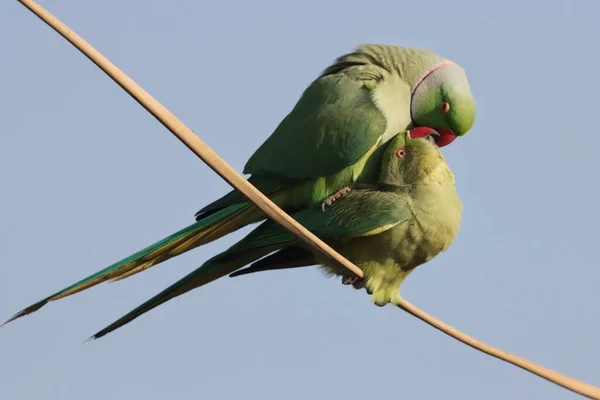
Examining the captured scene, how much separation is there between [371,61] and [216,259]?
3.95 ft

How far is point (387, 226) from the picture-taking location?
4512 mm

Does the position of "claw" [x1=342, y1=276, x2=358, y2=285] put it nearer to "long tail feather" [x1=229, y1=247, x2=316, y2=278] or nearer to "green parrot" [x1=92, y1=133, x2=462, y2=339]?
"green parrot" [x1=92, y1=133, x2=462, y2=339]

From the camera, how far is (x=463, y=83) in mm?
5039

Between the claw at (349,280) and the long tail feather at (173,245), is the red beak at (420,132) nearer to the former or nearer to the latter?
the claw at (349,280)

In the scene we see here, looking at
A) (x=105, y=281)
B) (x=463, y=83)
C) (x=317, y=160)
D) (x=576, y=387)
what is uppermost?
(x=463, y=83)

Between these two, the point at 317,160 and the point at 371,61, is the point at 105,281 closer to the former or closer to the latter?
the point at 317,160

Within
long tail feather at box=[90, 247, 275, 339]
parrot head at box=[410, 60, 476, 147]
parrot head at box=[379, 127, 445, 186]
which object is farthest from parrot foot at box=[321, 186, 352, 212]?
parrot head at box=[410, 60, 476, 147]

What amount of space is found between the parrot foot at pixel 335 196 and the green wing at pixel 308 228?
0.07 ft

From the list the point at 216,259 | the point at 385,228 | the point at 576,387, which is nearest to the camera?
the point at 576,387

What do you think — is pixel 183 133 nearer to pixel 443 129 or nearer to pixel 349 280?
pixel 349 280

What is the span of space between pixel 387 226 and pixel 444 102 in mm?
789

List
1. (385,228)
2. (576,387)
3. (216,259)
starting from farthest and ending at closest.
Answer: (216,259) < (385,228) < (576,387)

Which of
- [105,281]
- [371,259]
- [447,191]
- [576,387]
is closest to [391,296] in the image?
[371,259]

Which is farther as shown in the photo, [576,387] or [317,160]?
[317,160]
